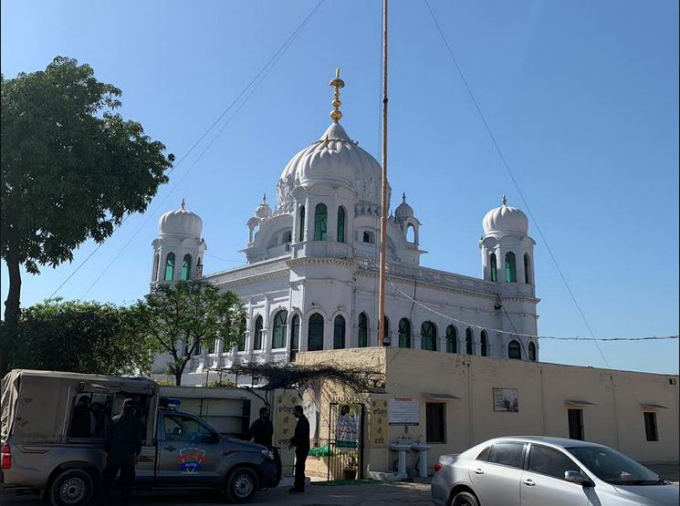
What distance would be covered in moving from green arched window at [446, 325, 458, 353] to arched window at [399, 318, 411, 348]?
10.1 feet

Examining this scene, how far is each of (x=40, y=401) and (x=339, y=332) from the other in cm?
2049

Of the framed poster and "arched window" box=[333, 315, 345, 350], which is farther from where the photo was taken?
"arched window" box=[333, 315, 345, 350]

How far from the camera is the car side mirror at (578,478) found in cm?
855

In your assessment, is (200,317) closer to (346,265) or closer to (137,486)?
(346,265)

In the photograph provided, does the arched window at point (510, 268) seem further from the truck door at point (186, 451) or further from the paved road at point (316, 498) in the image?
the truck door at point (186, 451)

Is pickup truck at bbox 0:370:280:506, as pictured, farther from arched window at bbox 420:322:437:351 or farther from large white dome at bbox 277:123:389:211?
large white dome at bbox 277:123:389:211

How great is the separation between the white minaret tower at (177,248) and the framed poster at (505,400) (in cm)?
2506

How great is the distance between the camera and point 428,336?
36.2m

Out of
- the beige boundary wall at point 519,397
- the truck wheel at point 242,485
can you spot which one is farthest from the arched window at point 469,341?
the truck wheel at point 242,485

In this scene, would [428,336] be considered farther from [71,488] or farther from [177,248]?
[71,488]

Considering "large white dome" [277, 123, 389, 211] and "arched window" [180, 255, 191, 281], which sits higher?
"large white dome" [277, 123, 389, 211]

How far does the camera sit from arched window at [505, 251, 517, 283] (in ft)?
135

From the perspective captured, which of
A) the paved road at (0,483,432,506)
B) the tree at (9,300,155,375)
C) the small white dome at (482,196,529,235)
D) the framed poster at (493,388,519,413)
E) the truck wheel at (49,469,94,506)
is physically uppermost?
the small white dome at (482,196,529,235)

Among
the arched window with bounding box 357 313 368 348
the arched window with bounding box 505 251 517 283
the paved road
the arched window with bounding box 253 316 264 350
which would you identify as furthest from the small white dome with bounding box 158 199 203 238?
the paved road
